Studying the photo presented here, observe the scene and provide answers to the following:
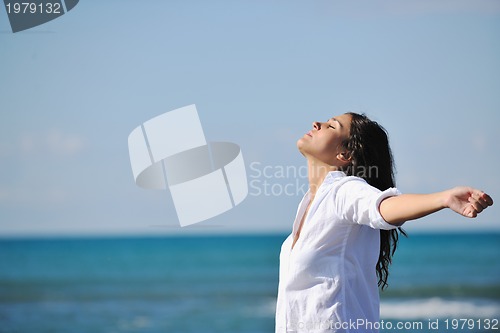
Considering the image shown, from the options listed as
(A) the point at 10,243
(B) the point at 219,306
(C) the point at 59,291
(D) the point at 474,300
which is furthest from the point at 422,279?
(A) the point at 10,243

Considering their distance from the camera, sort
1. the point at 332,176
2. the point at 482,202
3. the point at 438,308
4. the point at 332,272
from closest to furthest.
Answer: the point at 482,202
the point at 332,272
the point at 332,176
the point at 438,308

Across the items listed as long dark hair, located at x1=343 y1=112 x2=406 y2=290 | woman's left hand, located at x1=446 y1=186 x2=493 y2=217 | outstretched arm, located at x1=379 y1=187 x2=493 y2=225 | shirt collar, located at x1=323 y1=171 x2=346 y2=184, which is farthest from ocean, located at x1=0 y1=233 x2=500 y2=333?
woman's left hand, located at x1=446 y1=186 x2=493 y2=217

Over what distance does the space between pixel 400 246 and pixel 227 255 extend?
4040mm

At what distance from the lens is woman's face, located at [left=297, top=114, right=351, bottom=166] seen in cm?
247

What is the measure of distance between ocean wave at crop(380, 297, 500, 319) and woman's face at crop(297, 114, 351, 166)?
22.8 ft

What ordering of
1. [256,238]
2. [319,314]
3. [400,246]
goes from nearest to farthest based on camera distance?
[319,314] < [400,246] < [256,238]

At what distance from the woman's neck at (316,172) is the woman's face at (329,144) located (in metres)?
0.01

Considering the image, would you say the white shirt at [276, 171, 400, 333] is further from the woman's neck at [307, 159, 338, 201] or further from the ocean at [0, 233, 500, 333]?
the ocean at [0, 233, 500, 333]

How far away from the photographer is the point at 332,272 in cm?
228

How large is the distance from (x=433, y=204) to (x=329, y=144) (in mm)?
705

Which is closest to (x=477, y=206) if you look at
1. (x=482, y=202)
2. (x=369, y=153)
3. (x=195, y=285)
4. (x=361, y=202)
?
(x=482, y=202)

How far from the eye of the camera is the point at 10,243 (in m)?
22.2

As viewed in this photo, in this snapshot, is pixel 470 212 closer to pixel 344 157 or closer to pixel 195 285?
pixel 344 157

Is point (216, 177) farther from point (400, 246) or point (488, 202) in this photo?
point (400, 246)
